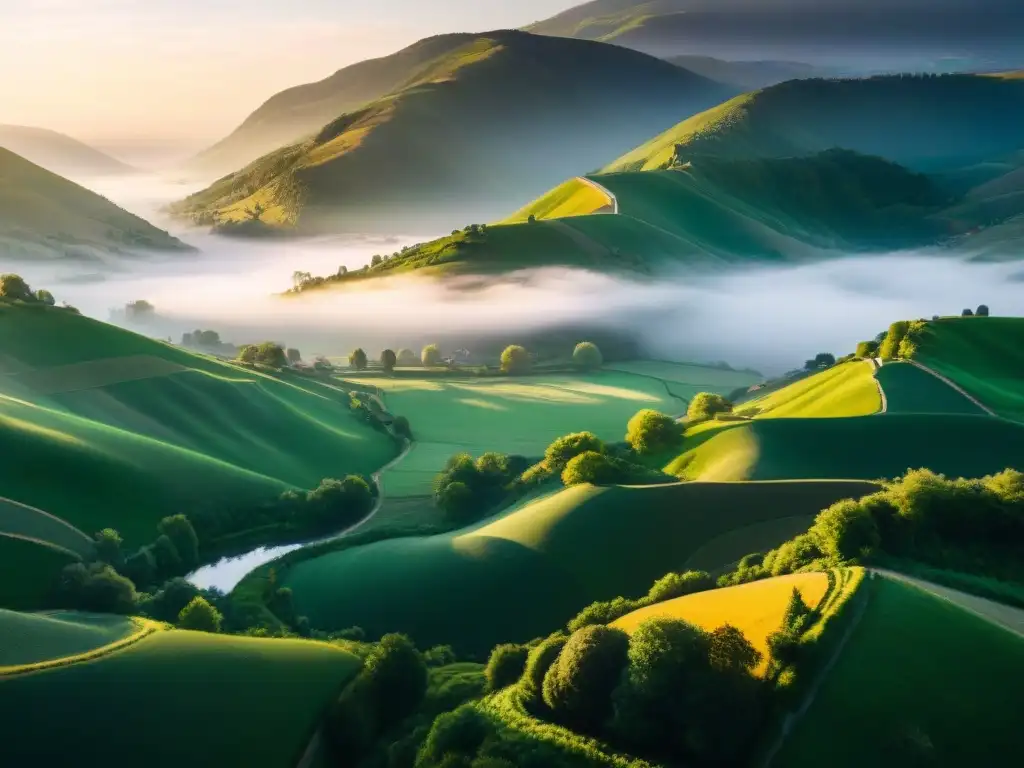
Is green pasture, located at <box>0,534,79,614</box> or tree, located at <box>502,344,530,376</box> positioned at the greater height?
tree, located at <box>502,344,530,376</box>


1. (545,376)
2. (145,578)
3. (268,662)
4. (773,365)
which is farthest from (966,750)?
(773,365)

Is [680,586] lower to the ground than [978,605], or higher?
lower

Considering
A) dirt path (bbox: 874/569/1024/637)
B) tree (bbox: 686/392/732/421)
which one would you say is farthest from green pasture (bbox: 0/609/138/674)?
tree (bbox: 686/392/732/421)

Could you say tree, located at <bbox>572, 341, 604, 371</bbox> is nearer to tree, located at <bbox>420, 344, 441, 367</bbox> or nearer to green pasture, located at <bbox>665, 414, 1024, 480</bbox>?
tree, located at <bbox>420, 344, 441, 367</bbox>

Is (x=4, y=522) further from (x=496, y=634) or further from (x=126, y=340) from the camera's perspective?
(x=126, y=340)

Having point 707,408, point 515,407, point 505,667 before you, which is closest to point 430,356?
point 515,407

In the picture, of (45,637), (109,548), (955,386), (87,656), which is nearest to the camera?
(87,656)

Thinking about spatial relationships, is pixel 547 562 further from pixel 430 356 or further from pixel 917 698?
pixel 430 356
